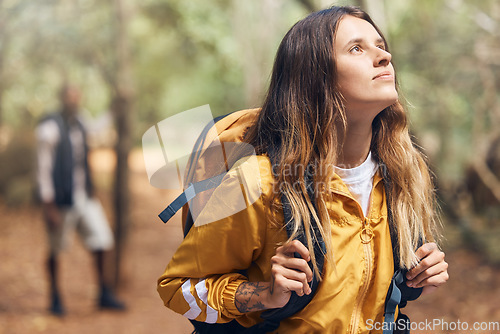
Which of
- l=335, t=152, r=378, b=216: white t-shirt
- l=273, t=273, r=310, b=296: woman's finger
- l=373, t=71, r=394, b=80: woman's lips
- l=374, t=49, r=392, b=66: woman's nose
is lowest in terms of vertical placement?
l=273, t=273, r=310, b=296: woman's finger

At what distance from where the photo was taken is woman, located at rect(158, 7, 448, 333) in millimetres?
1225

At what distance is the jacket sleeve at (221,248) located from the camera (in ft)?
3.99

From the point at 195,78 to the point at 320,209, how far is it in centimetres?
1380

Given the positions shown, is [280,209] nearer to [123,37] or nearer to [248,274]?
[248,274]

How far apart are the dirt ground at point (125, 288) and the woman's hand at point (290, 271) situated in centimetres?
303

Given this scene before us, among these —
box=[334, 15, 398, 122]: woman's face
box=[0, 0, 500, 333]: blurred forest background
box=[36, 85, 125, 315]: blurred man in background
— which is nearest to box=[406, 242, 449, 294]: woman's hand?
box=[334, 15, 398, 122]: woman's face

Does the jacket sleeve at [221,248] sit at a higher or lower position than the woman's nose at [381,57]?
lower

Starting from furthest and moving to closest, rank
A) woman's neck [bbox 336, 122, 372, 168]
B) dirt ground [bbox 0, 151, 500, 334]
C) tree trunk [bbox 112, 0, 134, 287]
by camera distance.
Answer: tree trunk [bbox 112, 0, 134, 287], dirt ground [bbox 0, 151, 500, 334], woman's neck [bbox 336, 122, 372, 168]

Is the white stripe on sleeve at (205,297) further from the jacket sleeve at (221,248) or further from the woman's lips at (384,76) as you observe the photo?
Result: the woman's lips at (384,76)

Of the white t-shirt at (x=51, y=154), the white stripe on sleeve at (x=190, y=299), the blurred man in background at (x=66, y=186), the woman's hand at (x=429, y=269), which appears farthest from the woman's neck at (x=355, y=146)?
the white t-shirt at (x=51, y=154)

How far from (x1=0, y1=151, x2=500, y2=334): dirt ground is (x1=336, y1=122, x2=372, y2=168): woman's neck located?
284cm

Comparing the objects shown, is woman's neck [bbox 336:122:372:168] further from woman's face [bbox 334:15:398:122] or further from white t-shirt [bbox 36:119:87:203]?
white t-shirt [bbox 36:119:87:203]

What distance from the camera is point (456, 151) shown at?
7.34m

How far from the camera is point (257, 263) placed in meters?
1.30
